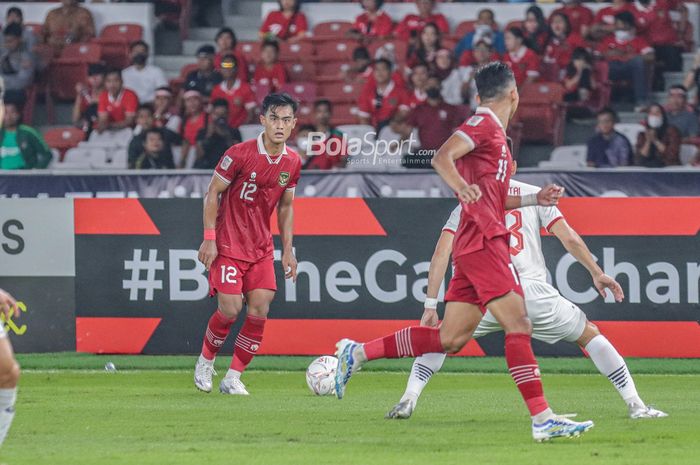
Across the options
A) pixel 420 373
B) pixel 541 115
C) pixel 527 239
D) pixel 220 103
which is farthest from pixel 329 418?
pixel 541 115

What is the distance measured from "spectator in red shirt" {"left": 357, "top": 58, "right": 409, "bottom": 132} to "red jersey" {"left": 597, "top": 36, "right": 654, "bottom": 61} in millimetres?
3130

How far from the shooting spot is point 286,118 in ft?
33.2

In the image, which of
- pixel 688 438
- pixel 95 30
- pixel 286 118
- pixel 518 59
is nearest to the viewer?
pixel 688 438

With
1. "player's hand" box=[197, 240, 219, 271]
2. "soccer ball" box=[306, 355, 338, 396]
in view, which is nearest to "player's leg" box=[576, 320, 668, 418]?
"soccer ball" box=[306, 355, 338, 396]

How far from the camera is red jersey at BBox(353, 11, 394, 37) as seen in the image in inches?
802

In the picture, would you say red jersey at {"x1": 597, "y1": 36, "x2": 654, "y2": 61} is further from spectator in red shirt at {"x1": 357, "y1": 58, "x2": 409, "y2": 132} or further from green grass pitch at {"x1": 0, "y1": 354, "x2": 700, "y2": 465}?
green grass pitch at {"x1": 0, "y1": 354, "x2": 700, "y2": 465}

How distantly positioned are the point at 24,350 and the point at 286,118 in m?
4.62

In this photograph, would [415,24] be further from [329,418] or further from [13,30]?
[329,418]

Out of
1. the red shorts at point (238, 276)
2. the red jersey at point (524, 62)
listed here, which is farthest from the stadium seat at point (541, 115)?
the red shorts at point (238, 276)

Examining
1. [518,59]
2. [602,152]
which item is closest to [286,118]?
[602,152]

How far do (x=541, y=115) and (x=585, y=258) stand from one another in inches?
401

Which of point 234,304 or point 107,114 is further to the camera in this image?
point 107,114

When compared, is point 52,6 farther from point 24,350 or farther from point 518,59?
point 24,350

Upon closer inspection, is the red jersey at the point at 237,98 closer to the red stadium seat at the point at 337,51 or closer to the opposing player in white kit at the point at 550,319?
the red stadium seat at the point at 337,51
